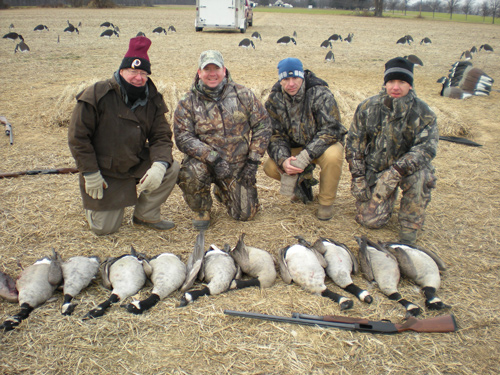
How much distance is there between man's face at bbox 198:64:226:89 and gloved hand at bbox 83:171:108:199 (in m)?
1.38

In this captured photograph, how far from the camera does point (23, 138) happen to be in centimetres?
684

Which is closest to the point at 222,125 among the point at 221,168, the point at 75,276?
the point at 221,168

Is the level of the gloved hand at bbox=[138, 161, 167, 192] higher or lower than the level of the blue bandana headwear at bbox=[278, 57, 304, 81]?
lower

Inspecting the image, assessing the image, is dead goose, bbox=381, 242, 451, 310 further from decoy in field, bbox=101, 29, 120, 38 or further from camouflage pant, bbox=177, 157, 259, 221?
decoy in field, bbox=101, 29, 120, 38

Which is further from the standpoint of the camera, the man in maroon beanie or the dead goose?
the man in maroon beanie

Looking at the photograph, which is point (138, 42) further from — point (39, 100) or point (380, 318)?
point (39, 100)

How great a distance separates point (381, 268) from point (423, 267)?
14.1 inches

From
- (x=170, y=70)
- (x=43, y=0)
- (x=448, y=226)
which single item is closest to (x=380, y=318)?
(x=448, y=226)

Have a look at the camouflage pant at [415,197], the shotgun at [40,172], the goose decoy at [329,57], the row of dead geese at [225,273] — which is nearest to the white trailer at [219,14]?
the goose decoy at [329,57]

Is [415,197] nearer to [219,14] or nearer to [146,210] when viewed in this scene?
[146,210]

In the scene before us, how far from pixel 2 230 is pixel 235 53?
11761 millimetres

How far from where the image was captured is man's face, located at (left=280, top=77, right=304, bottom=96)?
4.32 m

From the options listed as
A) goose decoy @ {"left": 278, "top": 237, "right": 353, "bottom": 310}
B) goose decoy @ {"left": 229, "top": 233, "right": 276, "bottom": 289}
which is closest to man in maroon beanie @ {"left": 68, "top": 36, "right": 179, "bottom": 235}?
goose decoy @ {"left": 229, "top": 233, "right": 276, "bottom": 289}

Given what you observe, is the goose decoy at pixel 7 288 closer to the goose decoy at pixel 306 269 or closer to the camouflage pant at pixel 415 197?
the goose decoy at pixel 306 269
